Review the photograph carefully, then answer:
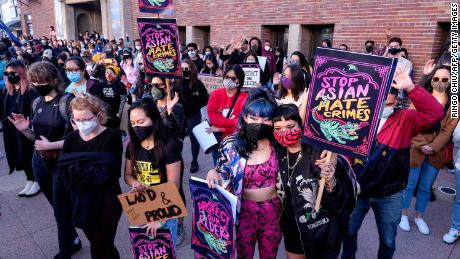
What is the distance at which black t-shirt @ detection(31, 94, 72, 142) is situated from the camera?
3.13 meters

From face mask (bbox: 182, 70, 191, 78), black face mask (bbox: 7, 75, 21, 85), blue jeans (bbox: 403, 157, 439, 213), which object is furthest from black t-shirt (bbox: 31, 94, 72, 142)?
blue jeans (bbox: 403, 157, 439, 213)

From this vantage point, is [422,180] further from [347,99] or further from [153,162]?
[153,162]

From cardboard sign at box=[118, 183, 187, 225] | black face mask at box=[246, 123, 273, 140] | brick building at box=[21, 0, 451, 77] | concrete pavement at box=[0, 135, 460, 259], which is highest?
brick building at box=[21, 0, 451, 77]

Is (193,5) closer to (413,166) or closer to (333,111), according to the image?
(413,166)

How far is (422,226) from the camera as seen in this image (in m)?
3.90

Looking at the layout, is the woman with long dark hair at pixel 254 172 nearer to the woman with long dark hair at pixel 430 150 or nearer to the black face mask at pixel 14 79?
the woman with long dark hair at pixel 430 150

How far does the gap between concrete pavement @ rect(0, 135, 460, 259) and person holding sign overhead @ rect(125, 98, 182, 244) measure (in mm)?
1201

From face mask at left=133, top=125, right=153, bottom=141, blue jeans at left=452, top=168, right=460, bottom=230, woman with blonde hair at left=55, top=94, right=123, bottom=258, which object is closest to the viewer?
woman with blonde hair at left=55, top=94, right=123, bottom=258

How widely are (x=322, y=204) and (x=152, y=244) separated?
136 cm

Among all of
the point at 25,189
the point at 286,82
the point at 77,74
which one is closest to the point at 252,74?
the point at 286,82

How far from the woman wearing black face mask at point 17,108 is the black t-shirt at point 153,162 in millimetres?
2219

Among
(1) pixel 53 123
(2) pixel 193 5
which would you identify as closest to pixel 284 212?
(1) pixel 53 123

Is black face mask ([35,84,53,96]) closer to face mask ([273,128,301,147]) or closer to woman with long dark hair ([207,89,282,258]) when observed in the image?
woman with long dark hair ([207,89,282,258])

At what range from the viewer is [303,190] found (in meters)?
2.16
